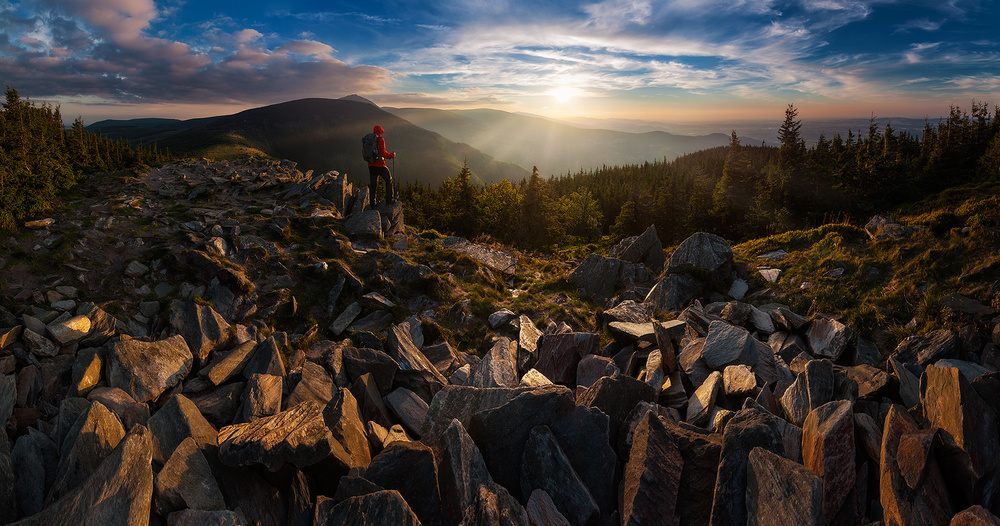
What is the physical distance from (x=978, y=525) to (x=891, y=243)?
16.9 m

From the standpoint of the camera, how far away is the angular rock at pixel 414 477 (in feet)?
18.3

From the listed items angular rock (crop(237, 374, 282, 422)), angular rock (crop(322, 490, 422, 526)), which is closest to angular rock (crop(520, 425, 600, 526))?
angular rock (crop(322, 490, 422, 526))

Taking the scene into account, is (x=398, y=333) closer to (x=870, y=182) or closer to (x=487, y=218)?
(x=487, y=218)

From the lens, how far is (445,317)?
624 inches

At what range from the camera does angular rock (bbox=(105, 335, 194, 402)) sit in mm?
8477

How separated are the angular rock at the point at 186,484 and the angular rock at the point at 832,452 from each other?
800cm

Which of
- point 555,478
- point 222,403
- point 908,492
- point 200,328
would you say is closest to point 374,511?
point 555,478

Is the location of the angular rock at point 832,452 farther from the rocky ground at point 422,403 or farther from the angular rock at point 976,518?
the angular rock at point 976,518

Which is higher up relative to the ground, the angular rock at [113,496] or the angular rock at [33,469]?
the angular rock at [113,496]

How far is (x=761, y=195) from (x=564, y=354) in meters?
60.7

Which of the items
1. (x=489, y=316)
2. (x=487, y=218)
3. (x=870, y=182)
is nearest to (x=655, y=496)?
(x=489, y=316)

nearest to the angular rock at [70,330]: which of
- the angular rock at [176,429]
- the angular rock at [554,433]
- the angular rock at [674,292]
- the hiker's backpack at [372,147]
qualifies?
the angular rock at [176,429]

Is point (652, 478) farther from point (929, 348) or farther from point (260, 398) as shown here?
point (929, 348)

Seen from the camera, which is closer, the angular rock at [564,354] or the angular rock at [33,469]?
the angular rock at [33,469]
